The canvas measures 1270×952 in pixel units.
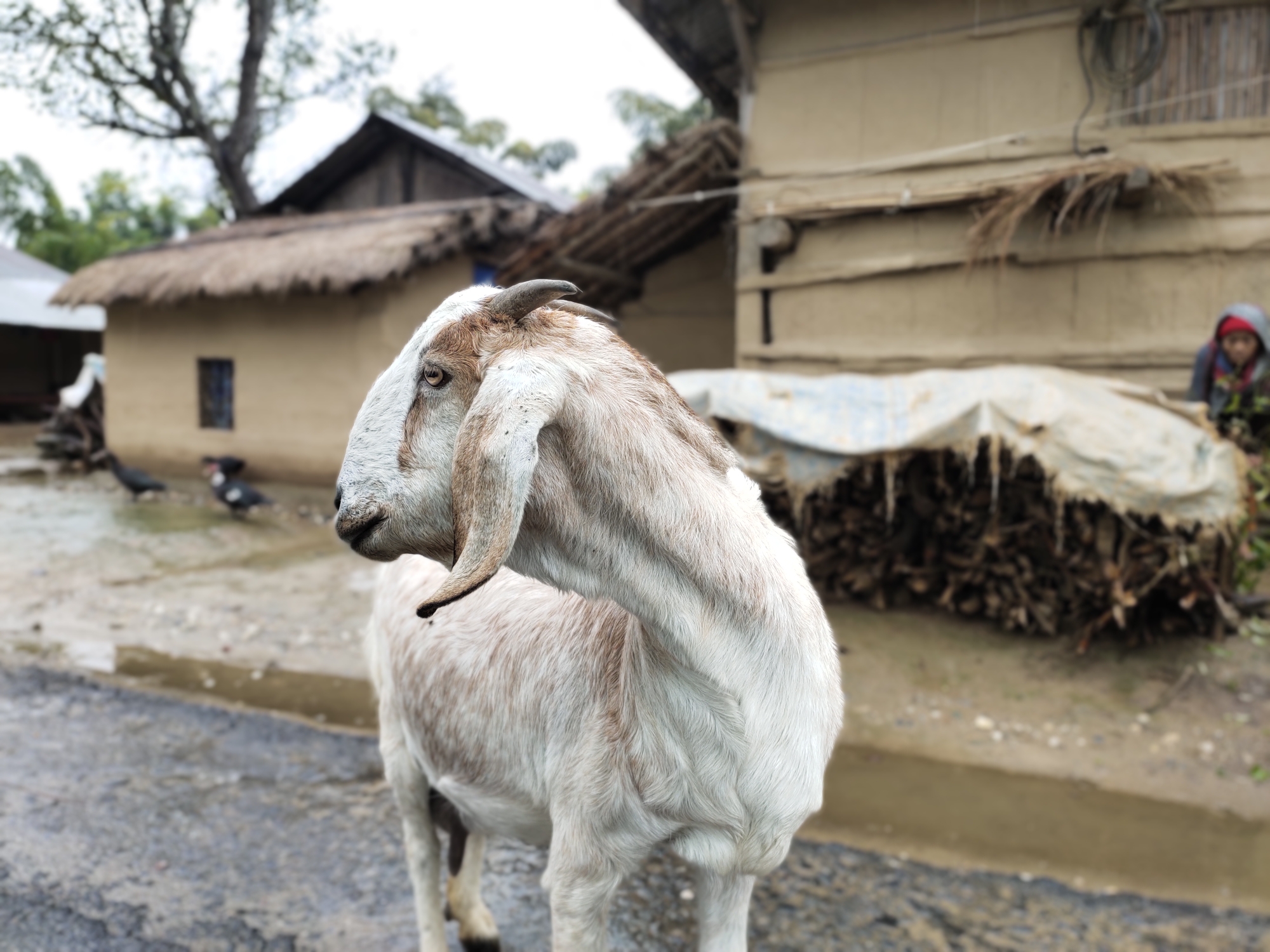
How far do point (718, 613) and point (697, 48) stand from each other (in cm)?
828

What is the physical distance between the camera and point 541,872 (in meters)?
3.43

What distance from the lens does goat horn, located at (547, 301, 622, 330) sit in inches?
64.9

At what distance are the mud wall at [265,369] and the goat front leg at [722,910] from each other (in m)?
9.13

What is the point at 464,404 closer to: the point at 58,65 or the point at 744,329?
the point at 744,329

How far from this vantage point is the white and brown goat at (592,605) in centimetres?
145

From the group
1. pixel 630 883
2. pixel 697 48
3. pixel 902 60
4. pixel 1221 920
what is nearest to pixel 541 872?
pixel 630 883

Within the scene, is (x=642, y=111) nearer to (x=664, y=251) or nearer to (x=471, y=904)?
(x=664, y=251)

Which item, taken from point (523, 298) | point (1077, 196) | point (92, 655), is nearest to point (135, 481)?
point (92, 655)

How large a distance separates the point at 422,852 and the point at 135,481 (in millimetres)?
11290

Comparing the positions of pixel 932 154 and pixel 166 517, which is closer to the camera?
pixel 932 154

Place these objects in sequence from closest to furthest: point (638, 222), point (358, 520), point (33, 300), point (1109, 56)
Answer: point (358, 520) → point (1109, 56) → point (638, 222) → point (33, 300)

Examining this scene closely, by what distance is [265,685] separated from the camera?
5.52 metres

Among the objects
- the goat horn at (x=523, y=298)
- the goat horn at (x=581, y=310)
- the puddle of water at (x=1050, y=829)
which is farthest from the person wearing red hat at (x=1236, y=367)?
the goat horn at (x=523, y=298)

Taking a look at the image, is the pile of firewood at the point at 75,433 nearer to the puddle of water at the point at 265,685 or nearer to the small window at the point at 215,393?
the small window at the point at 215,393
